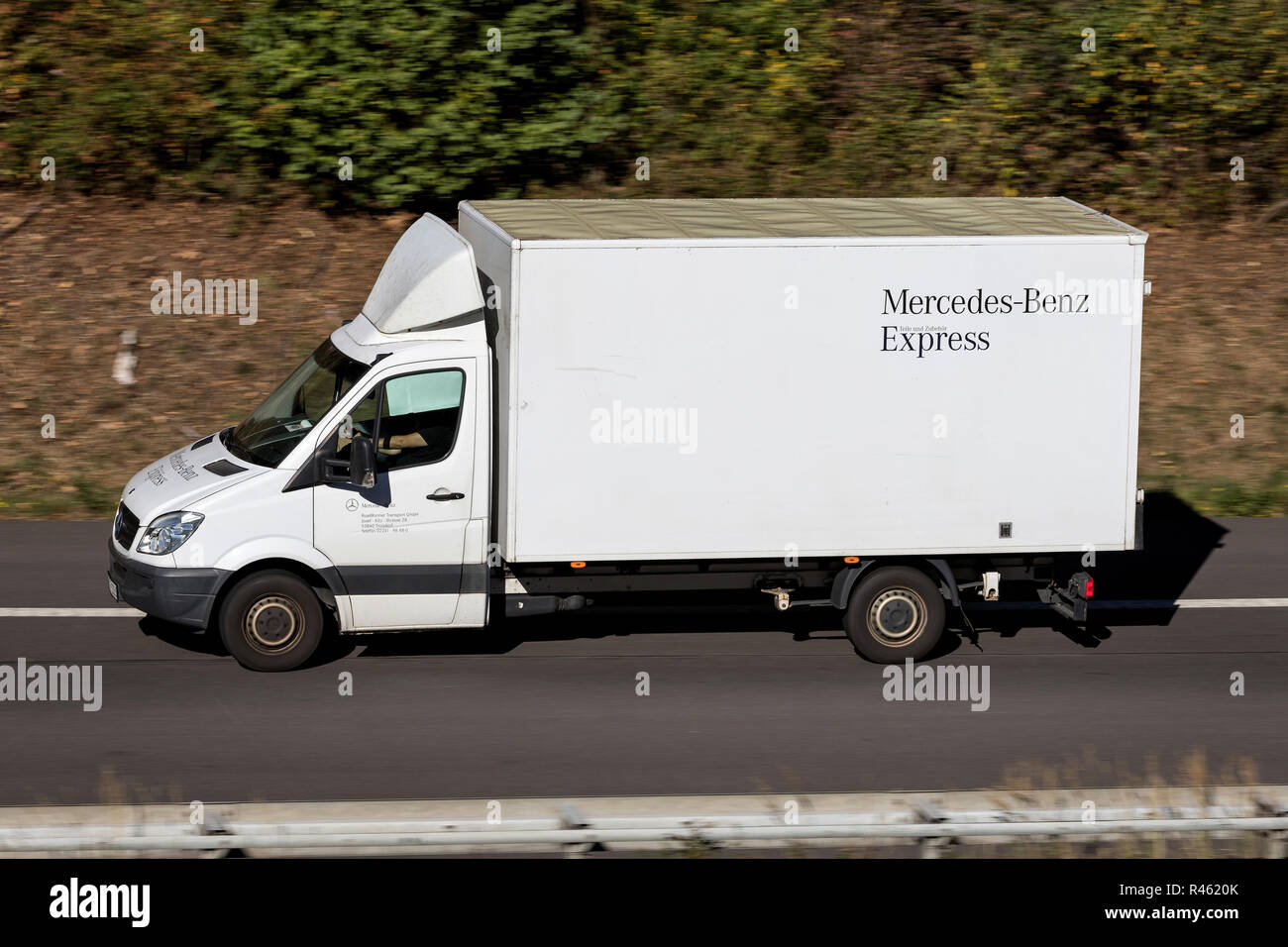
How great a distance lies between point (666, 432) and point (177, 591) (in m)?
3.22

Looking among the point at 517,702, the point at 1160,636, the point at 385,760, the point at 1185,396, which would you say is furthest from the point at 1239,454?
the point at 385,760

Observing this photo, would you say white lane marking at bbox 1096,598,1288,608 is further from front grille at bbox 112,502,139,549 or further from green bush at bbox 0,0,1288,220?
green bush at bbox 0,0,1288,220

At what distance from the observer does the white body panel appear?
1001cm

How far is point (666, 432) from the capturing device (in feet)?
33.3

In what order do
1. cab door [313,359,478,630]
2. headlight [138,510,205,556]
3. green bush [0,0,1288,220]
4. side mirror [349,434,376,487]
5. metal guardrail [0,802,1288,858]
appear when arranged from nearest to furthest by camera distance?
1. metal guardrail [0,802,1288,858]
2. side mirror [349,434,376,487]
3. headlight [138,510,205,556]
4. cab door [313,359,478,630]
5. green bush [0,0,1288,220]

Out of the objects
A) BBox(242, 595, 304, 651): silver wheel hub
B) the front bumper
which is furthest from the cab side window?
the front bumper

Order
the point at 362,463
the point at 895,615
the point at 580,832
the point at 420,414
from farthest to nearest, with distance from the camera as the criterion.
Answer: the point at 895,615
the point at 420,414
the point at 362,463
the point at 580,832

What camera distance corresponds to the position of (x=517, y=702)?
10211 mm

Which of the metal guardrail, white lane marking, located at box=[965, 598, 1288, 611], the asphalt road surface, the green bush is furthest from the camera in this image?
the green bush

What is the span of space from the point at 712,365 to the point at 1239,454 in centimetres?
832

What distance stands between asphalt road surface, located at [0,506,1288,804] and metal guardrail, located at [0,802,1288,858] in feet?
4.25

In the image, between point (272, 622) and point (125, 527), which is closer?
point (272, 622)

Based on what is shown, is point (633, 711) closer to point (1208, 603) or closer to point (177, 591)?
point (177, 591)

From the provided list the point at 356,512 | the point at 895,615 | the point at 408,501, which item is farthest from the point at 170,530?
the point at 895,615
